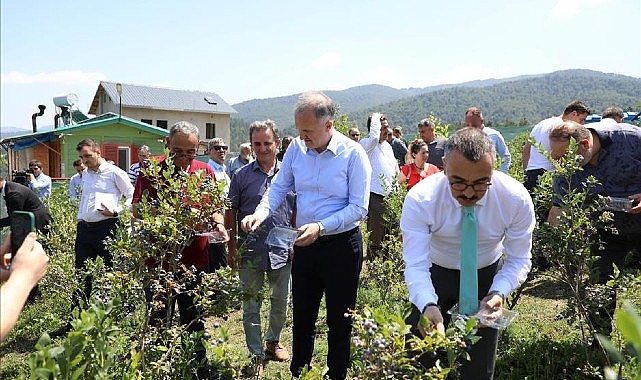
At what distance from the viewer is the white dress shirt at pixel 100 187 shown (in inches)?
194

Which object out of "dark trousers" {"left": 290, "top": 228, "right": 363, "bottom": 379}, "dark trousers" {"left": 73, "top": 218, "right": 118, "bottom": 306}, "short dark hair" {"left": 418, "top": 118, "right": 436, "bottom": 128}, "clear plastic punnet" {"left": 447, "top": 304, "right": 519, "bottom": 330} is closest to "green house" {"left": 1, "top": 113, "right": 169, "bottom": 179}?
"short dark hair" {"left": 418, "top": 118, "right": 436, "bottom": 128}

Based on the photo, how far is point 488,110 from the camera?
4117 inches

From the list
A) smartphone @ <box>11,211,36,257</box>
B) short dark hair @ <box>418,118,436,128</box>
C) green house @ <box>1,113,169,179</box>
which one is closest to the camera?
smartphone @ <box>11,211,36,257</box>

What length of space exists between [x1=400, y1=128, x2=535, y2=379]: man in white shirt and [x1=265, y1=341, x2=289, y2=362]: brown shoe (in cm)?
204

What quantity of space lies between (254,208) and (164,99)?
120 feet

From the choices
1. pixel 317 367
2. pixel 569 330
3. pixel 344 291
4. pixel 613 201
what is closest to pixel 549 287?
pixel 569 330

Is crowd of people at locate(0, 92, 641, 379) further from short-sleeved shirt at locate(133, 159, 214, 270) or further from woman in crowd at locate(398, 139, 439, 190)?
woman in crowd at locate(398, 139, 439, 190)

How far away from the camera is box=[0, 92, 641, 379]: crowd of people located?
2.18 m

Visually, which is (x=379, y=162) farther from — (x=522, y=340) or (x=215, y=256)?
(x=522, y=340)

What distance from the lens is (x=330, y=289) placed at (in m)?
3.16

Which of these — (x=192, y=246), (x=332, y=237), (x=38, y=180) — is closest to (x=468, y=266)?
(x=332, y=237)

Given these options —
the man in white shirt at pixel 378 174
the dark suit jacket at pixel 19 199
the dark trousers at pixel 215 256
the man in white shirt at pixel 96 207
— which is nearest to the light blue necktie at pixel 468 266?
the man in white shirt at pixel 96 207

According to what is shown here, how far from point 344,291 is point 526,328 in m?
2.21

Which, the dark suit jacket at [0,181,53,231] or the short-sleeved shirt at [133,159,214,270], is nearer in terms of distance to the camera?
the short-sleeved shirt at [133,159,214,270]
